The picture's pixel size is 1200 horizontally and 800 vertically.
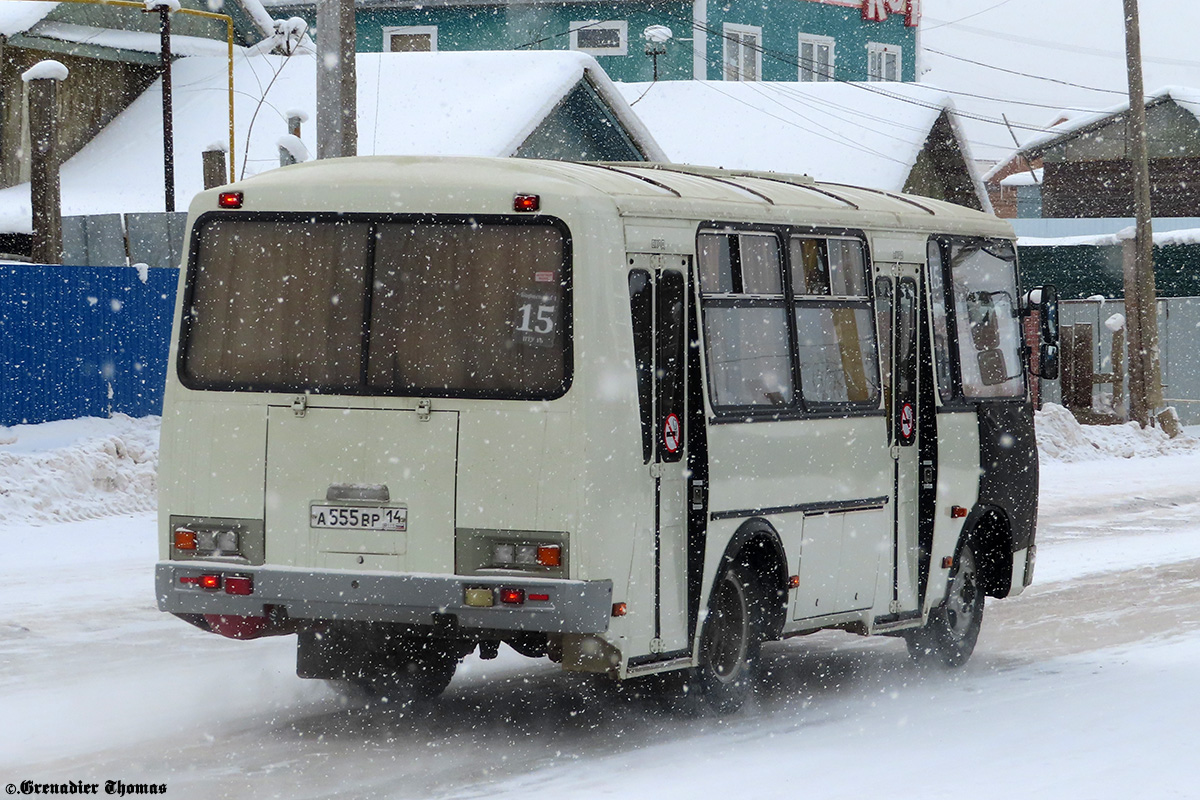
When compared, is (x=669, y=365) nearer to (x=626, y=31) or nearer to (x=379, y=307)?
(x=379, y=307)

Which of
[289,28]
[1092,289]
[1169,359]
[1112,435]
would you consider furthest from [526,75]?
[1092,289]

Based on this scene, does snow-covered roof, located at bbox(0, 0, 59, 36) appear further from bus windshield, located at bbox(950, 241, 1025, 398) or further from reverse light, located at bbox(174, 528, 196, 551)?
reverse light, located at bbox(174, 528, 196, 551)

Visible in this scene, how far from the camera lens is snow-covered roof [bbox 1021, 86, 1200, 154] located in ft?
190

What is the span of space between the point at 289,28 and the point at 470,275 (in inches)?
847

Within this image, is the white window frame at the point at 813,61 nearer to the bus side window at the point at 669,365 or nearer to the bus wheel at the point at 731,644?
the bus wheel at the point at 731,644

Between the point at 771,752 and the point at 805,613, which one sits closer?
the point at 771,752

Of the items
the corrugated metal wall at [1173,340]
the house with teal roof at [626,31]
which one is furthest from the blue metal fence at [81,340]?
the house with teal roof at [626,31]

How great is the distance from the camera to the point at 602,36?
49469 millimetres

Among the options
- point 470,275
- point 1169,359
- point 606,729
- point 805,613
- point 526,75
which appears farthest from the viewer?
point 1169,359

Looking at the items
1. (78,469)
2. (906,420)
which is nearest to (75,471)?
(78,469)

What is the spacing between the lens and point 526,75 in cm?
2923

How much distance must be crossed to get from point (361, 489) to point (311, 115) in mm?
21709

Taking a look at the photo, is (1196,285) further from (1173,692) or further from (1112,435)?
(1173,692)

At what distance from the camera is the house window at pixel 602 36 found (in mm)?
49094
